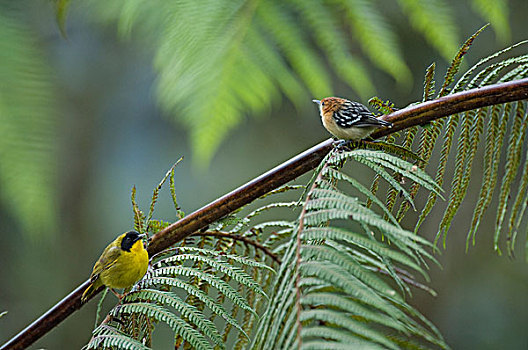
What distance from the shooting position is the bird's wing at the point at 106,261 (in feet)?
2.48

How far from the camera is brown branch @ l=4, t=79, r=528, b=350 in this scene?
22.3 inches

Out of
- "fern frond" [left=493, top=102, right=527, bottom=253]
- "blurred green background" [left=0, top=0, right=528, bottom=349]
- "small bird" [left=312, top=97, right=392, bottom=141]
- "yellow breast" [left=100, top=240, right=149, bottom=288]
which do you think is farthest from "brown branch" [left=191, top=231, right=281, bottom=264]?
"blurred green background" [left=0, top=0, right=528, bottom=349]

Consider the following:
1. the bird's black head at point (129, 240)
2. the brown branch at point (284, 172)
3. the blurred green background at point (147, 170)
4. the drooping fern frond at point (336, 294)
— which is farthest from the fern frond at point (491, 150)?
the blurred green background at point (147, 170)

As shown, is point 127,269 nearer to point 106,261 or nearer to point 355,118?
point 106,261

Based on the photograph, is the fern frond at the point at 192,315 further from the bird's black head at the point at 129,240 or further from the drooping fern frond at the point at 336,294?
the bird's black head at the point at 129,240

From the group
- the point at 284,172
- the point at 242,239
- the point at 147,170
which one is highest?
the point at 284,172

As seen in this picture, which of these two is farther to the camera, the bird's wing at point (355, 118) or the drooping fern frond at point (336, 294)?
the bird's wing at point (355, 118)

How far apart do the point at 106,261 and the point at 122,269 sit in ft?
0.36

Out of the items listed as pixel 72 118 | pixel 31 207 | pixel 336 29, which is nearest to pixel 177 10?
pixel 336 29

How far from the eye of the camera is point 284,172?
23.2 inches

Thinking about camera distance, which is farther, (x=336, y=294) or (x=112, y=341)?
(x=112, y=341)

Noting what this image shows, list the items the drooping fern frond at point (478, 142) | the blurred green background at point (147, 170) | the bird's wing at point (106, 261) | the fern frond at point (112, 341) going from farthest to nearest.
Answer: the blurred green background at point (147, 170)
the bird's wing at point (106, 261)
the drooping fern frond at point (478, 142)
the fern frond at point (112, 341)

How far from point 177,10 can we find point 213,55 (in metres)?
0.12

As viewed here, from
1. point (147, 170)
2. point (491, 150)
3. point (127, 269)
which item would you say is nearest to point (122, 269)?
point (127, 269)
